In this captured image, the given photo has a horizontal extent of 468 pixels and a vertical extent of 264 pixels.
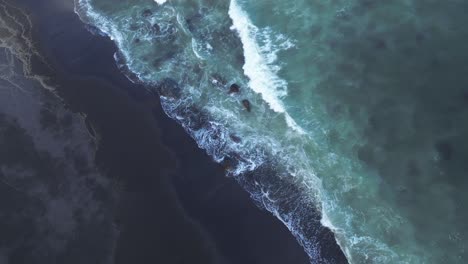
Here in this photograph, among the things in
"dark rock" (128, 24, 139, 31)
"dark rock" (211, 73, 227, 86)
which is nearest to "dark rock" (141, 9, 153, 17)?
"dark rock" (128, 24, 139, 31)

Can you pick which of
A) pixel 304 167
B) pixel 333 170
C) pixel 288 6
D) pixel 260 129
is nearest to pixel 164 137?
pixel 260 129

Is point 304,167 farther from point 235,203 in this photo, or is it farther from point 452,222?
point 452,222

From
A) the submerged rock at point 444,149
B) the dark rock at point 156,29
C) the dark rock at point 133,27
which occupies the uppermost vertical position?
the dark rock at point 133,27

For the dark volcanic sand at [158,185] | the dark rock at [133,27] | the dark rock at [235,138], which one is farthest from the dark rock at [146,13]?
the dark rock at [235,138]

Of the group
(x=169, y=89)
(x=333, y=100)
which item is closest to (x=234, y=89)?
(x=169, y=89)

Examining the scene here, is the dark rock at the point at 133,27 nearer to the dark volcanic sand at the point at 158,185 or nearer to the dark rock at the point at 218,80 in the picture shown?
the dark volcanic sand at the point at 158,185
